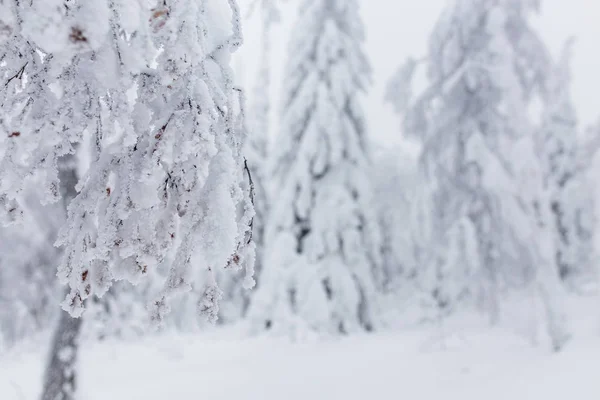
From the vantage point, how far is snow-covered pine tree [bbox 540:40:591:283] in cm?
1984

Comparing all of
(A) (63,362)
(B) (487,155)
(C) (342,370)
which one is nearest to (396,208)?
(B) (487,155)

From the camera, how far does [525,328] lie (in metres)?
9.06

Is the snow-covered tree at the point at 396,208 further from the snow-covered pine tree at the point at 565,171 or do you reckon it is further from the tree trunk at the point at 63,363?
the tree trunk at the point at 63,363

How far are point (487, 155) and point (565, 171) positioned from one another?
1331 centimetres

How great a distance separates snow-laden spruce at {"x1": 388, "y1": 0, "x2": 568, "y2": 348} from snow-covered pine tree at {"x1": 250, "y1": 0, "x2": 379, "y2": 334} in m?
2.39

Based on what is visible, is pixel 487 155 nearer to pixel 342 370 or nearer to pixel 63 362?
pixel 342 370

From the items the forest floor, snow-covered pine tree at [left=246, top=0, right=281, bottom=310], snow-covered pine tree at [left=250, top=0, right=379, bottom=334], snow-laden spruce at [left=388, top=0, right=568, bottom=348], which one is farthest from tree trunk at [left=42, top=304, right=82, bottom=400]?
snow-covered pine tree at [left=246, top=0, right=281, bottom=310]

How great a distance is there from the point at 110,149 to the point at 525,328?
28.8 ft

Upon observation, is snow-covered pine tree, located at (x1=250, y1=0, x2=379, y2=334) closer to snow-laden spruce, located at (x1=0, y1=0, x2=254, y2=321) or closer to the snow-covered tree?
the snow-covered tree

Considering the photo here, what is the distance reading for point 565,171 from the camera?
20.3 meters

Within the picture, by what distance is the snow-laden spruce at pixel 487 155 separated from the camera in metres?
8.81

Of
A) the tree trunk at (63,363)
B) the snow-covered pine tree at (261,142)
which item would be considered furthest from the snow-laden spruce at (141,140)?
the snow-covered pine tree at (261,142)

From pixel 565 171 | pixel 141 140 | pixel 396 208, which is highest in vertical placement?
pixel 565 171

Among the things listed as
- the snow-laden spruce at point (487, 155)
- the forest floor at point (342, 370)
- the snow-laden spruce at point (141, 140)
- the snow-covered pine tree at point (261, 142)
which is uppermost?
the snow-covered pine tree at point (261, 142)
